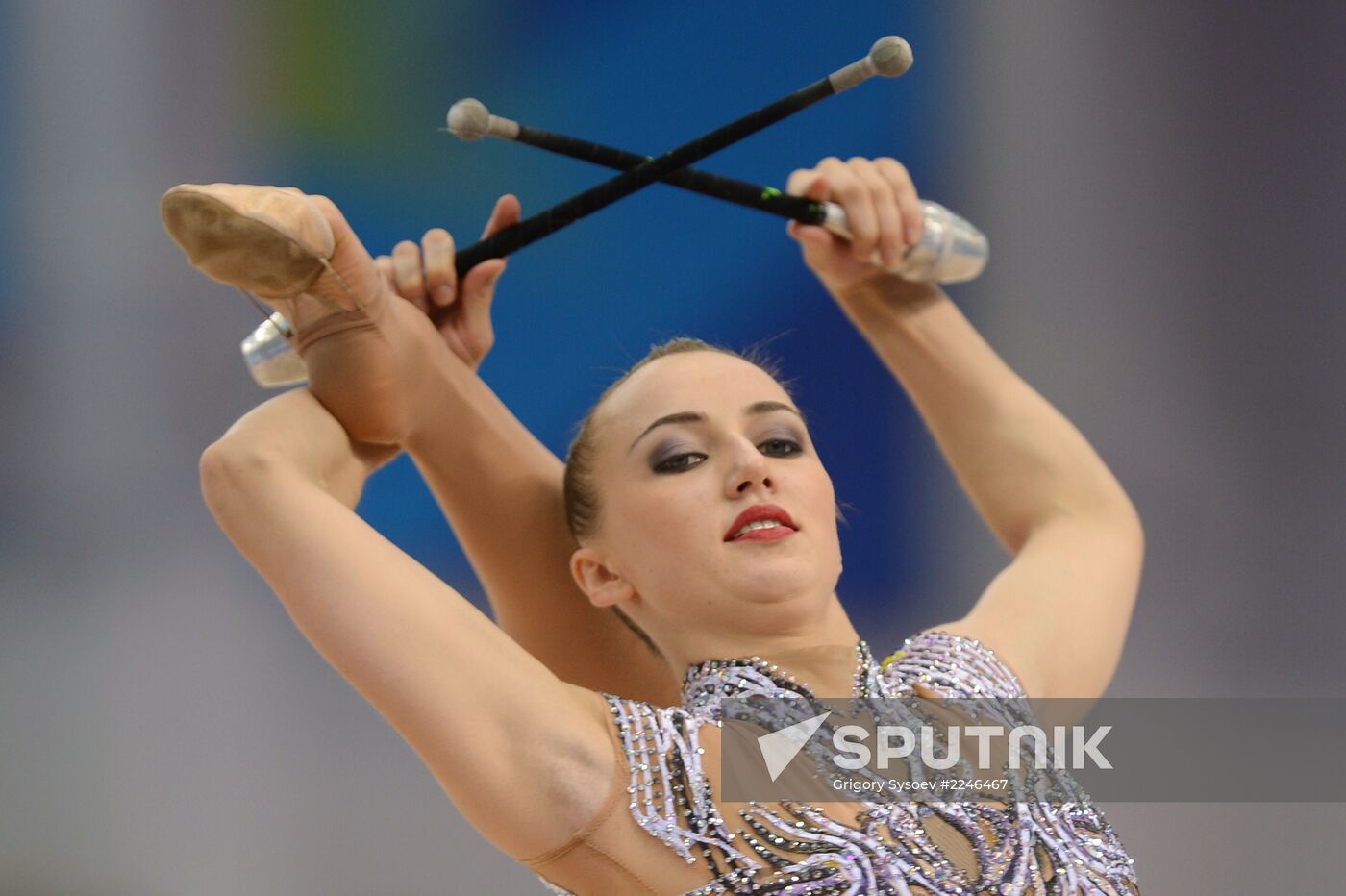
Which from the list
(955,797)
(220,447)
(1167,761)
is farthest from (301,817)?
(1167,761)

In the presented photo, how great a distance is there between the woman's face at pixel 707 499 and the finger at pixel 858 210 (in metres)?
0.27

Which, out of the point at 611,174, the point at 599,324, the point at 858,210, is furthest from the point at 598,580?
the point at 611,174

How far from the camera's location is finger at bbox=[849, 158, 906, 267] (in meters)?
1.64

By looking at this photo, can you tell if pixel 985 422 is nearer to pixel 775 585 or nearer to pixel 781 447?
pixel 781 447

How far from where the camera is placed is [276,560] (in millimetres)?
1124

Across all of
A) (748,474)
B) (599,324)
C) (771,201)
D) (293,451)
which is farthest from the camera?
(599,324)

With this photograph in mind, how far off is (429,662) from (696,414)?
1.30 feet

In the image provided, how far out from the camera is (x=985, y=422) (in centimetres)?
169

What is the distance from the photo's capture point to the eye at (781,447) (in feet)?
4.57

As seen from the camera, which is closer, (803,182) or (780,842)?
(780,842)

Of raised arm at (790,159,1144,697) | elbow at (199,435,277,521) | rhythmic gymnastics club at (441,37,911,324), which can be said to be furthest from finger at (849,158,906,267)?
elbow at (199,435,277,521)

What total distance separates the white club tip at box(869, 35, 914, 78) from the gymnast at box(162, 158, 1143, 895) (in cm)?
28

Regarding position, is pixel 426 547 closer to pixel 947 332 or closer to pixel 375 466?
pixel 375 466

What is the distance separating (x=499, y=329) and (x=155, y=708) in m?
0.65
